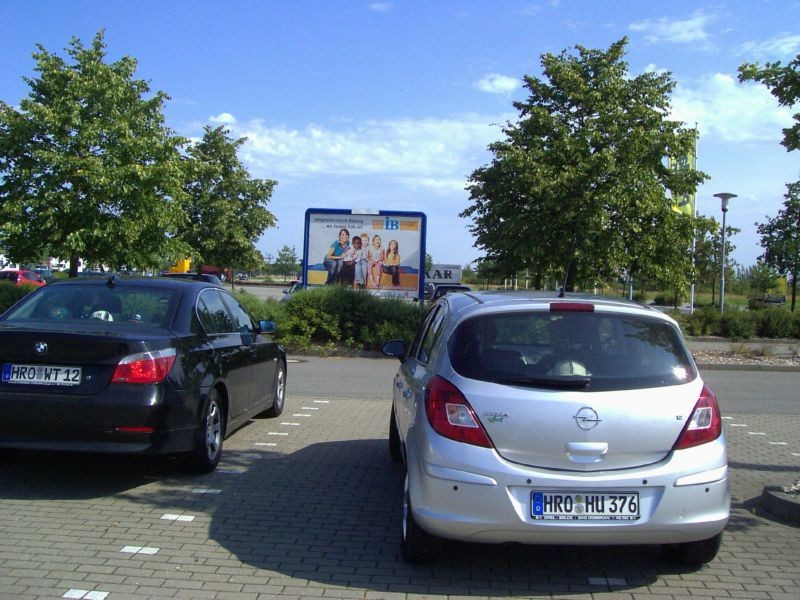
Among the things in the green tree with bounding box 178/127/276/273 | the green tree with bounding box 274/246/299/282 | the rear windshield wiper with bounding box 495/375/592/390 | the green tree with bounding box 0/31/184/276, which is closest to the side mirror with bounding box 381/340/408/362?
the rear windshield wiper with bounding box 495/375/592/390

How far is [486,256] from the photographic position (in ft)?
84.1

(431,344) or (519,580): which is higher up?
(431,344)

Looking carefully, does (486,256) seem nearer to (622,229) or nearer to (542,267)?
(542,267)

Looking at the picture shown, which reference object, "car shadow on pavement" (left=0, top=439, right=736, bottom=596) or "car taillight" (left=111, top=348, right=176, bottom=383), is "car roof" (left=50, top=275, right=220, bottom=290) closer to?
"car taillight" (left=111, top=348, right=176, bottom=383)

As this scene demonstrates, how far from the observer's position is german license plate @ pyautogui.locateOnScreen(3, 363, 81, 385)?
5711 millimetres

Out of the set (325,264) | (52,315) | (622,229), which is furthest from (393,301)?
(52,315)

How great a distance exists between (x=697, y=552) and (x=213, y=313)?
4.71 metres

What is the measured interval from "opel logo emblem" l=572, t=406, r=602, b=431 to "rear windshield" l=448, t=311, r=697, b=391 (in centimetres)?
15

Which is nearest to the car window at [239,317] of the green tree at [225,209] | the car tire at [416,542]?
the car tire at [416,542]

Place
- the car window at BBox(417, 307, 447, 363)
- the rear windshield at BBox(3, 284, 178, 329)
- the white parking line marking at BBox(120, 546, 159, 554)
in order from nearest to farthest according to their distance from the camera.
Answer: the white parking line marking at BBox(120, 546, 159, 554) → the car window at BBox(417, 307, 447, 363) → the rear windshield at BBox(3, 284, 178, 329)

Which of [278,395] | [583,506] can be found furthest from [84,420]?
[278,395]

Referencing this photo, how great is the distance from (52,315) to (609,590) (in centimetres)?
492

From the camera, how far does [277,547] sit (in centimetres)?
495

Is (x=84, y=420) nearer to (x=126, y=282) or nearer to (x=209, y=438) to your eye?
(x=209, y=438)
